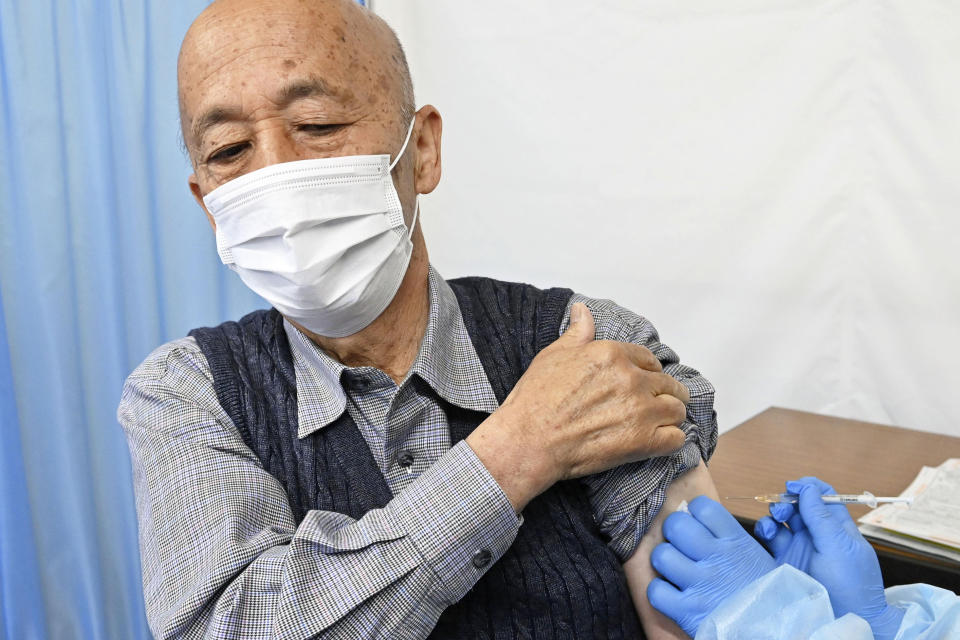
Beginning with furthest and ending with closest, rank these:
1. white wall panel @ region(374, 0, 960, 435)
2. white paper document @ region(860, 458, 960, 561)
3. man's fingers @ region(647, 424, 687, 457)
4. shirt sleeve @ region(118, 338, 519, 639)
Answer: white wall panel @ region(374, 0, 960, 435) → white paper document @ region(860, 458, 960, 561) → man's fingers @ region(647, 424, 687, 457) → shirt sleeve @ region(118, 338, 519, 639)

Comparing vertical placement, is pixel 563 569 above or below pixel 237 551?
below

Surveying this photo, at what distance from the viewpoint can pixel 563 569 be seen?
1080mm

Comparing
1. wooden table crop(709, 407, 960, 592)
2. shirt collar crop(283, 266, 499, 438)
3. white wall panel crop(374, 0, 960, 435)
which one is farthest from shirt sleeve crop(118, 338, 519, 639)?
white wall panel crop(374, 0, 960, 435)

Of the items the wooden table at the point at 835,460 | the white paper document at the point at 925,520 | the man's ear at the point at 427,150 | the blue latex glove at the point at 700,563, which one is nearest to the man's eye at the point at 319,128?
the man's ear at the point at 427,150

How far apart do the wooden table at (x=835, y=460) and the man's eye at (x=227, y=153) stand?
1112mm

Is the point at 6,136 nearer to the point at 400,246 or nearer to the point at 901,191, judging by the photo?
the point at 400,246

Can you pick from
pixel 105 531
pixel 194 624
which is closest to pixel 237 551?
pixel 194 624

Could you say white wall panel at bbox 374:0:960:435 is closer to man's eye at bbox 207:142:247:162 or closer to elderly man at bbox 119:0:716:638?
elderly man at bbox 119:0:716:638

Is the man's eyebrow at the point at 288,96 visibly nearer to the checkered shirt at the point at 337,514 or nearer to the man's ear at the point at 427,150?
the man's ear at the point at 427,150

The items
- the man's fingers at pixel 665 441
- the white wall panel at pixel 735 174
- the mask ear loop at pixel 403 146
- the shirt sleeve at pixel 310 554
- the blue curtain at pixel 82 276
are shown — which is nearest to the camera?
the shirt sleeve at pixel 310 554

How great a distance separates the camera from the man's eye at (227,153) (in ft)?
3.61

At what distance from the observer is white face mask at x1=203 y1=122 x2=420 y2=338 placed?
1.05 metres

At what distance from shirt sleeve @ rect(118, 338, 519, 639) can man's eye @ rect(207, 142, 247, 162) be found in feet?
1.40

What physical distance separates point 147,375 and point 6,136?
107cm
